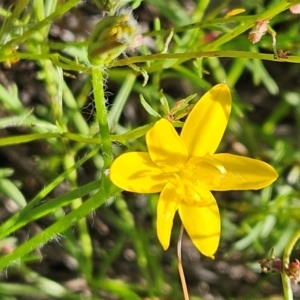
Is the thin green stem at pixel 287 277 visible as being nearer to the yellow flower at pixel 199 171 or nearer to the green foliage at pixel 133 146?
the yellow flower at pixel 199 171

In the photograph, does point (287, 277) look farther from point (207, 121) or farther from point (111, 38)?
point (111, 38)

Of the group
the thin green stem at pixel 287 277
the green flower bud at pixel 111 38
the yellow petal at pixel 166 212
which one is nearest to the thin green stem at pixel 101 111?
the green flower bud at pixel 111 38

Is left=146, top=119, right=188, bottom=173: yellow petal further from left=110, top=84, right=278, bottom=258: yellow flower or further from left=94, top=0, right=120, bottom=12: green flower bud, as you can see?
left=94, top=0, right=120, bottom=12: green flower bud

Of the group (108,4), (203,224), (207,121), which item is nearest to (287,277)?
(203,224)

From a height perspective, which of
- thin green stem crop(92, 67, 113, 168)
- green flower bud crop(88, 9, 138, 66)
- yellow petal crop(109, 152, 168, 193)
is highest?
green flower bud crop(88, 9, 138, 66)

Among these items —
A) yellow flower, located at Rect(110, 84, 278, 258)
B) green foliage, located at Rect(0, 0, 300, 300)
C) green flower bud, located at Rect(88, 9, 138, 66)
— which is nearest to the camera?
green flower bud, located at Rect(88, 9, 138, 66)

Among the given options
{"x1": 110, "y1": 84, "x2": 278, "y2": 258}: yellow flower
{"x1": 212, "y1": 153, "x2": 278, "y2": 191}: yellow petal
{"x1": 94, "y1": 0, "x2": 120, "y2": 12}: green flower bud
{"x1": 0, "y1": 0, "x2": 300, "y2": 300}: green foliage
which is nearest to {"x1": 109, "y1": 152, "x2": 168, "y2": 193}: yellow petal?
{"x1": 110, "y1": 84, "x2": 278, "y2": 258}: yellow flower

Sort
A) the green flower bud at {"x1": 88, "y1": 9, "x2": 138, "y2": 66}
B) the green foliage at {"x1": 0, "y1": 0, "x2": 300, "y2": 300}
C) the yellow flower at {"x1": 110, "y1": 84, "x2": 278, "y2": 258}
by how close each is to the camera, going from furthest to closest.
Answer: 1. the green foliage at {"x1": 0, "y1": 0, "x2": 300, "y2": 300}
2. the yellow flower at {"x1": 110, "y1": 84, "x2": 278, "y2": 258}
3. the green flower bud at {"x1": 88, "y1": 9, "x2": 138, "y2": 66}

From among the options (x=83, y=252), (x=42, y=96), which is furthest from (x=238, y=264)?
(x=42, y=96)
